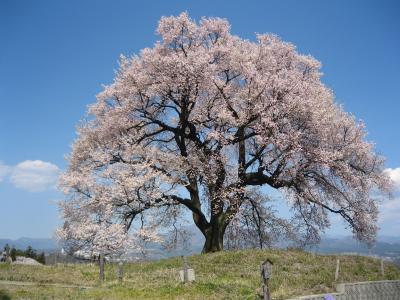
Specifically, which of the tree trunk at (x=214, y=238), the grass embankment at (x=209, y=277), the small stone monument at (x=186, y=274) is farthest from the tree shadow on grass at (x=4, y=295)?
the tree trunk at (x=214, y=238)

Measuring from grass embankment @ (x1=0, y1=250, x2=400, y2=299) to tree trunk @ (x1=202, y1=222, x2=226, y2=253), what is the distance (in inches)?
166

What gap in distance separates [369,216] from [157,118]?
17.3 meters

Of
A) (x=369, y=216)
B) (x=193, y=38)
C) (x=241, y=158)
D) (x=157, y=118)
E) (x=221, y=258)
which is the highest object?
(x=193, y=38)

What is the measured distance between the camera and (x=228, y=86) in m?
36.3

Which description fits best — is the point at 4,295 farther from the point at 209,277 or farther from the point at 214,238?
the point at 214,238

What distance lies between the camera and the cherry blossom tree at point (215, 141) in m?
34.0

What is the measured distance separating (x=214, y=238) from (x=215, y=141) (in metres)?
6.99

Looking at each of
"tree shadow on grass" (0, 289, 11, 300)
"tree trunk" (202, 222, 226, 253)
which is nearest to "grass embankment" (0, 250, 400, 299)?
"tree shadow on grass" (0, 289, 11, 300)

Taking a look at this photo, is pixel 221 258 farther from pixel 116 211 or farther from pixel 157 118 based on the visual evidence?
pixel 157 118

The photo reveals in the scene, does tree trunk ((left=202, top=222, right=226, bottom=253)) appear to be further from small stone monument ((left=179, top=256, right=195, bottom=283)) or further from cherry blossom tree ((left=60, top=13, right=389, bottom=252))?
small stone monument ((left=179, top=256, right=195, bottom=283))

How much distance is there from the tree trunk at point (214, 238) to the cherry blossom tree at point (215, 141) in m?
0.07

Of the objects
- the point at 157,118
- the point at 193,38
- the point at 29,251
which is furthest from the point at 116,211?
the point at 29,251

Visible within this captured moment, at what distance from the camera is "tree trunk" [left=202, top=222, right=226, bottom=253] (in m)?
35.1

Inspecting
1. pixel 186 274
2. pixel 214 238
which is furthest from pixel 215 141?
pixel 186 274
